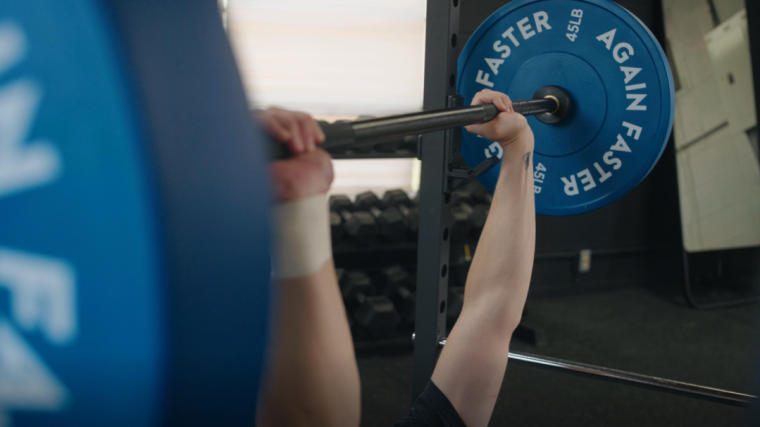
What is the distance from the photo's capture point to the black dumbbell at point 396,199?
2949 mm

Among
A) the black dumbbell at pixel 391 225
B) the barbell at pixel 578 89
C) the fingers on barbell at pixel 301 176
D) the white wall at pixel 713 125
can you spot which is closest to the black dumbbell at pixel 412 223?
the black dumbbell at pixel 391 225

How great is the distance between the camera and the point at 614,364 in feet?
8.41

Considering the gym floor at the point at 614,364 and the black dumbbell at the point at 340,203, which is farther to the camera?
the black dumbbell at the point at 340,203

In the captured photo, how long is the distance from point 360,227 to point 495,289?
5.60 ft

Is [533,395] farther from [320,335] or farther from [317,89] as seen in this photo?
[320,335]

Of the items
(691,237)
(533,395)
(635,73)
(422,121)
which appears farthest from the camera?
(691,237)

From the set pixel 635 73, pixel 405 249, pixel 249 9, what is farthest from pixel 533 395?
pixel 249 9

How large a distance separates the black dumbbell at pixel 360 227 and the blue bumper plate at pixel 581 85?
135 cm

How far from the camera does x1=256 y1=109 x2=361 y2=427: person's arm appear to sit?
1.18 feet

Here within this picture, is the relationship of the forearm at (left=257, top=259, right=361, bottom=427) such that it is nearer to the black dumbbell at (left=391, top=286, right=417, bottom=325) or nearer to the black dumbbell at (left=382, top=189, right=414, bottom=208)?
the black dumbbell at (left=391, top=286, right=417, bottom=325)

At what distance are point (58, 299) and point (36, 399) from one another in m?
0.06

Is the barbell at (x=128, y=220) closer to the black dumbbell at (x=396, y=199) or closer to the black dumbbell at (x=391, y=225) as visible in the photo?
the black dumbbell at (x=391, y=225)

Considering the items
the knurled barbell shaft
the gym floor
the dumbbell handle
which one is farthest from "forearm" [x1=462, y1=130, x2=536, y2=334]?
the gym floor

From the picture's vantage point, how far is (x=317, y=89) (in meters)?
2.92
